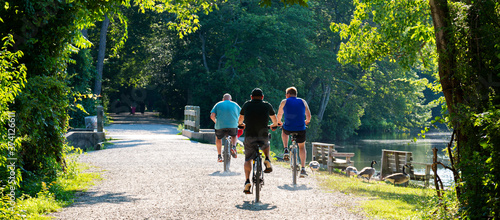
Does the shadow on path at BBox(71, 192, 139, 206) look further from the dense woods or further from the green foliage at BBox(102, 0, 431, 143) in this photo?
the green foliage at BBox(102, 0, 431, 143)

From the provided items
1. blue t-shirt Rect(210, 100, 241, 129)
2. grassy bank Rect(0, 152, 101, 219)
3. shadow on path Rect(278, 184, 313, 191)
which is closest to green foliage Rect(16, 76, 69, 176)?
grassy bank Rect(0, 152, 101, 219)

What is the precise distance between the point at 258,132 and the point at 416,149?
35.0 meters

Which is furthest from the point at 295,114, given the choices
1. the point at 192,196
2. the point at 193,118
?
the point at 193,118

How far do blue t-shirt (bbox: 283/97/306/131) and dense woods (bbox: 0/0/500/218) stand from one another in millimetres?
1800

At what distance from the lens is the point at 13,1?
919 cm

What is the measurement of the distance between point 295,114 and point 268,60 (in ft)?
84.5

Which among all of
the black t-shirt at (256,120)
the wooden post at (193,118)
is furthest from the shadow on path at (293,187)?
the wooden post at (193,118)

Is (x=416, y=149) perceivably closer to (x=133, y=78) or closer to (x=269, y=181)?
(x=133, y=78)

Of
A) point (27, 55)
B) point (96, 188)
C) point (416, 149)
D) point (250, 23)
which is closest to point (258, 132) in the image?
point (96, 188)

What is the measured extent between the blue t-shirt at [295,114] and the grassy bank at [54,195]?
13.3 feet

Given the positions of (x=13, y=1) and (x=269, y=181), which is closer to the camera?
(x=13, y=1)

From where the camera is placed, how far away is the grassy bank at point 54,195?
6.90 m

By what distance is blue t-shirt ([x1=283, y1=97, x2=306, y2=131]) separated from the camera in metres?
10.1

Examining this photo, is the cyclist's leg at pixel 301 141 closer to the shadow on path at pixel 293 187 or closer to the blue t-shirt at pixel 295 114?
the blue t-shirt at pixel 295 114
